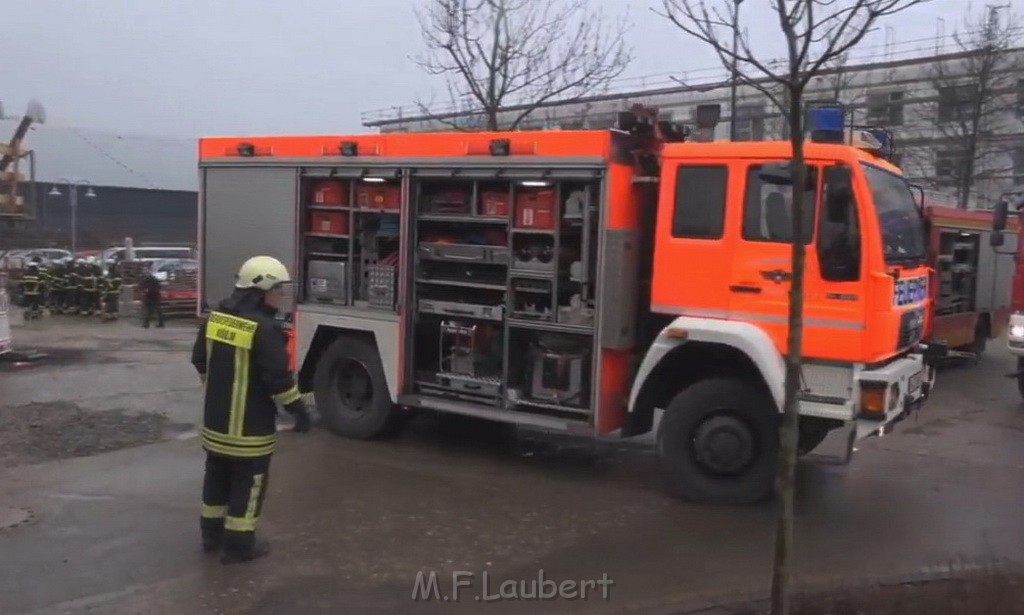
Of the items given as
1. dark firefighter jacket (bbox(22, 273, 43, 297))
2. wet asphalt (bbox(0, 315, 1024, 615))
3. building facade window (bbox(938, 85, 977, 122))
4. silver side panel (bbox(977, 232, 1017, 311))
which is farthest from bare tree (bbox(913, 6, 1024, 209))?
dark firefighter jacket (bbox(22, 273, 43, 297))

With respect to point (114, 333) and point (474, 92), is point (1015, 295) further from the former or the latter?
point (114, 333)

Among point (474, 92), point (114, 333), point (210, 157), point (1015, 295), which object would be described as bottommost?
point (114, 333)

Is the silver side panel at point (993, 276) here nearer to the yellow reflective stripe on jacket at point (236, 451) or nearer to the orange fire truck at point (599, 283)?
the orange fire truck at point (599, 283)

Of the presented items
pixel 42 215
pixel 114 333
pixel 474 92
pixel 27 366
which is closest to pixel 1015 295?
pixel 474 92

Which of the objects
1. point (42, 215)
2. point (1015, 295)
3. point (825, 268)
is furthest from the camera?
point (42, 215)

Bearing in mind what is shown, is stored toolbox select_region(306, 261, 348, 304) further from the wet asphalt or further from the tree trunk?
the tree trunk

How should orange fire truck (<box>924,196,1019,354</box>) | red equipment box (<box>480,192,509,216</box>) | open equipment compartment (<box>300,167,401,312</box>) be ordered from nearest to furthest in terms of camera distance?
red equipment box (<box>480,192,509,216</box>) < open equipment compartment (<box>300,167,401,312</box>) < orange fire truck (<box>924,196,1019,354</box>)

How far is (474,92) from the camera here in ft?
49.4

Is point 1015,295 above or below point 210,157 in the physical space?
below

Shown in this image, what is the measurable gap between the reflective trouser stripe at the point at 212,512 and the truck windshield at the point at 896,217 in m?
4.69

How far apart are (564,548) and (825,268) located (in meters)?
2.60

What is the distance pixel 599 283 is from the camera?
7824 millimetres

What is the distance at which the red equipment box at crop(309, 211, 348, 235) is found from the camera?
955 centimetres

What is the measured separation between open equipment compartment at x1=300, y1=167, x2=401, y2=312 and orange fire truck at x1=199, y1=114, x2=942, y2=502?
0.07 ft
